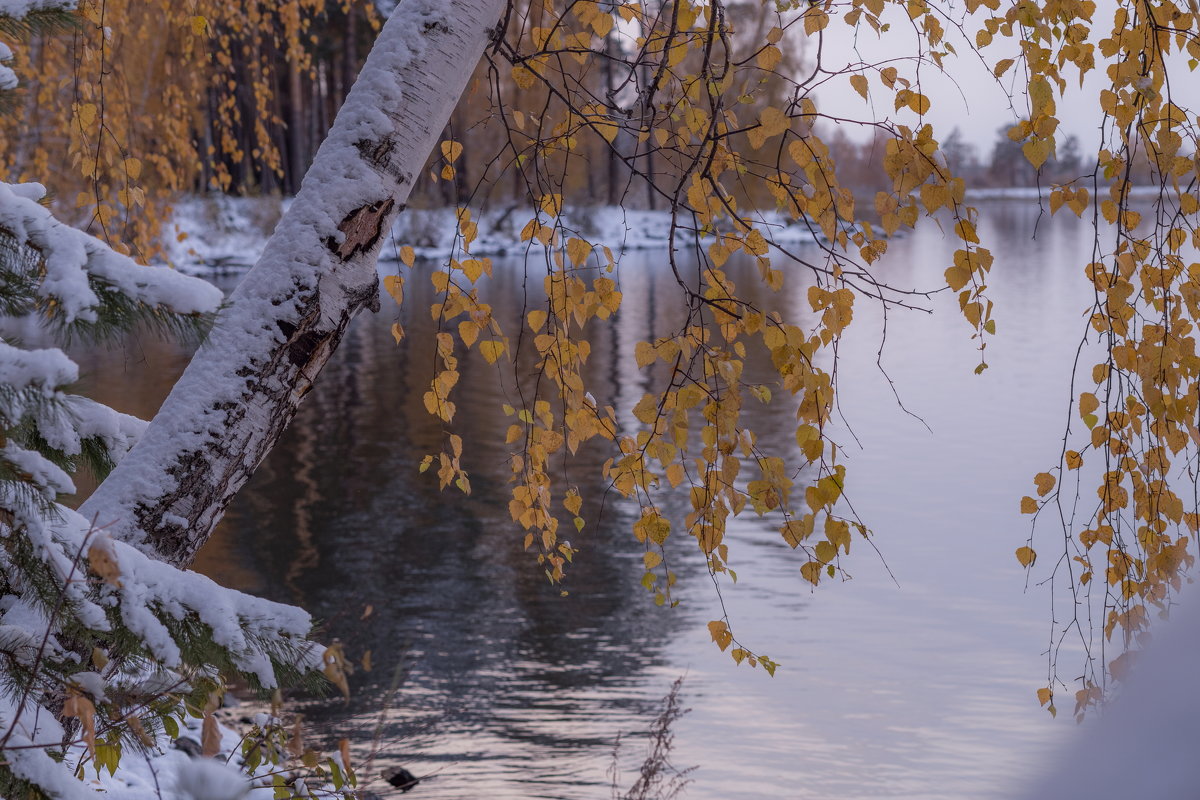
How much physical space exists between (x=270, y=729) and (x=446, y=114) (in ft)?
4.74

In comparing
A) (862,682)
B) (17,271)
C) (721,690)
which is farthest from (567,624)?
(17,271)

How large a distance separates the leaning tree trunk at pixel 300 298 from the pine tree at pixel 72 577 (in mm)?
212

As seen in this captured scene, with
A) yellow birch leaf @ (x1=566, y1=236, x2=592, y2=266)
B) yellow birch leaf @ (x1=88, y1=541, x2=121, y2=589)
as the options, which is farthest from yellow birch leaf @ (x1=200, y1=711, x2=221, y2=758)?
yellow birch leaf @ (x1=566, y1=236, x2=592, y2=266)

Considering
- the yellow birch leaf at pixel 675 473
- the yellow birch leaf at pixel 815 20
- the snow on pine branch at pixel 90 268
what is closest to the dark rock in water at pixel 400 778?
the yellow birch leaf at pixel 675 473

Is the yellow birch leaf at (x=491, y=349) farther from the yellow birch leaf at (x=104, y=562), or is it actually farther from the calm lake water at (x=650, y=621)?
the yellow birch leaf at (x=104, y=562)

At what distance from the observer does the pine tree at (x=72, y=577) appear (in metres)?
1.59

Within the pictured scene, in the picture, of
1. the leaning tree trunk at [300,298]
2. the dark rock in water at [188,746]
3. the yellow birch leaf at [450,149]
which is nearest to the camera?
the leaning tree trunk at [300,298]

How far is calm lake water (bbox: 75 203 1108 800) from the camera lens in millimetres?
6570

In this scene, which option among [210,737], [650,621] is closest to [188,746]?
[650,621]

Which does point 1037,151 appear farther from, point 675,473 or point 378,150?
point 378,150

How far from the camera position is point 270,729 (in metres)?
2.75

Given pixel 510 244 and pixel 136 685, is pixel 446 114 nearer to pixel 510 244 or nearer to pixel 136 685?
pixel 136 685

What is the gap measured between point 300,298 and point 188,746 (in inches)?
183

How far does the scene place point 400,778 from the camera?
20.4ft
